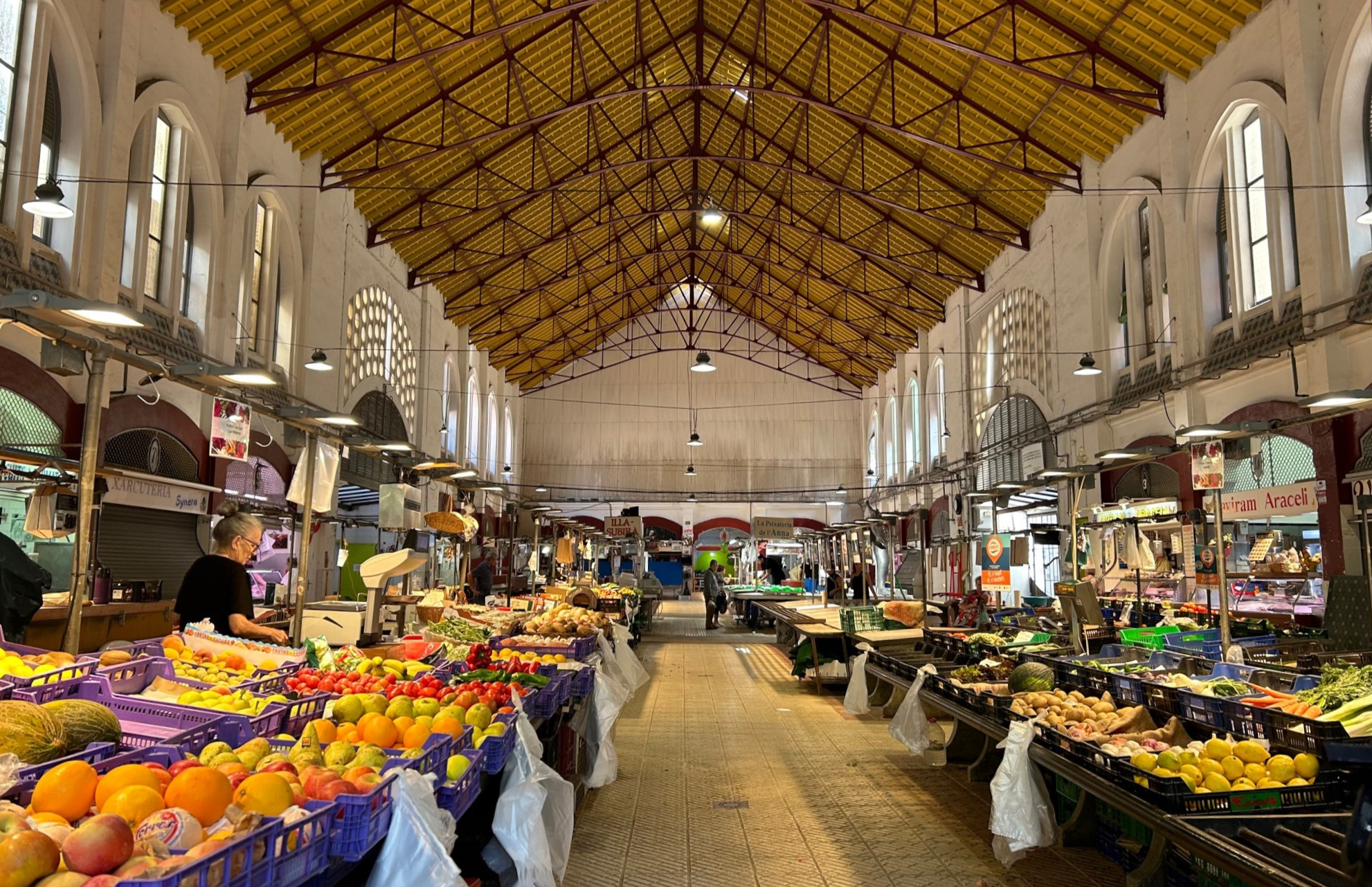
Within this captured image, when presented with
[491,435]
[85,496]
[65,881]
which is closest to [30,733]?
[65,881]

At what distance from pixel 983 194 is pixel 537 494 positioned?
18.6 meters

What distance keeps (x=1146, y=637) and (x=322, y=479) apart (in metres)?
6.40

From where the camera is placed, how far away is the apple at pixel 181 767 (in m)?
2.27

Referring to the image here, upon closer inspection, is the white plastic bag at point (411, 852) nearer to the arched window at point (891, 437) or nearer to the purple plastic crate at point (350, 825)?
the purple plastic crate at point (350, 825)

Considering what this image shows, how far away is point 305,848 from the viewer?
6.88 feet

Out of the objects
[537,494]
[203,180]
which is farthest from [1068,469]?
[537,494]

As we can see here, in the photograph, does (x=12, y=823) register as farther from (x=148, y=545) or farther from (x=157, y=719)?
(x=148, y=545)

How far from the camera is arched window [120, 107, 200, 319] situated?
32.8 ft

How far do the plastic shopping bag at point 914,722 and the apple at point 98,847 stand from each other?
5906mm

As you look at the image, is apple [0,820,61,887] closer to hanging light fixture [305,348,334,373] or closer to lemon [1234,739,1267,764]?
lemon [1234,739,1267,764]

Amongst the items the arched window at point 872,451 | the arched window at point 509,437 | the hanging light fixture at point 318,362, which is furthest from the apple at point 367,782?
the arched window at point 872,451

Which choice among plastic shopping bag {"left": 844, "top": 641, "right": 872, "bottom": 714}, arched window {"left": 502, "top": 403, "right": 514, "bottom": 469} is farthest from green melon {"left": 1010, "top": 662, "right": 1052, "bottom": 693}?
arched window {"left": 502, "top": 403, "right": 514, "bottom": 469}

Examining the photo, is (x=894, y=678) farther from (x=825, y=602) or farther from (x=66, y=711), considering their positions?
(x=825, y=602)

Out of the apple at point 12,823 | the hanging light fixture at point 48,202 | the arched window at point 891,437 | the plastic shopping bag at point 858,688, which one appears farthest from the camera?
the arched window at point 891,437
